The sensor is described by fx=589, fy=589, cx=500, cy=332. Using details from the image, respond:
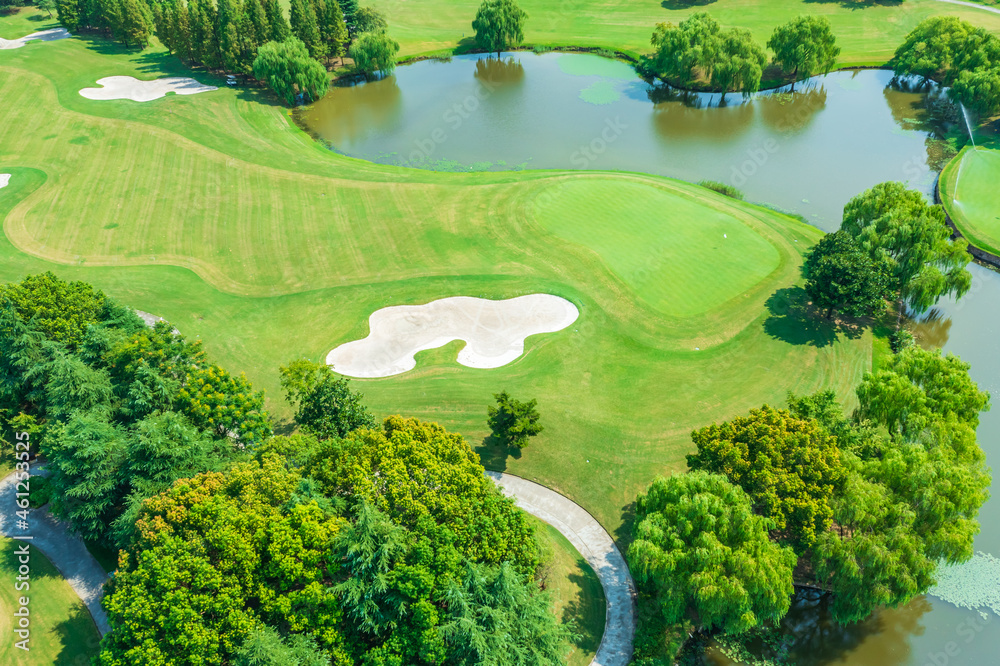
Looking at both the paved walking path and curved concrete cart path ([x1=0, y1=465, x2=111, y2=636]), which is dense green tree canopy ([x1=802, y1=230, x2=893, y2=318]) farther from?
the paved walking path

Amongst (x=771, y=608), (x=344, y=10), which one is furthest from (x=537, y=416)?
(x=344, y=10)

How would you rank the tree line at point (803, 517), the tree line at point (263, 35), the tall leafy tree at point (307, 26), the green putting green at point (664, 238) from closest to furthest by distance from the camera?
the tree line at point (803, 517) → the green putting green at point (664, 238) → the tree line at point (263, 35) → the tall leafy tree at point (307, 26)

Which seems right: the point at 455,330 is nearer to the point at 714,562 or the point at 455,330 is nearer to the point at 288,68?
the point at 714,562

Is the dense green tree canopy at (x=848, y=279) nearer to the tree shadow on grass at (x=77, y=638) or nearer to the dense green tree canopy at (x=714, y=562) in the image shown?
the dense green tree canopy at (x=714, y=562)

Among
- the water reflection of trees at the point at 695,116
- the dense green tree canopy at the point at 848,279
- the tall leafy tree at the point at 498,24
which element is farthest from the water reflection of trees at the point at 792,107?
the tall leafy tree at the point at 498,24

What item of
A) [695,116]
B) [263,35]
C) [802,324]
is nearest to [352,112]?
[263,35]
